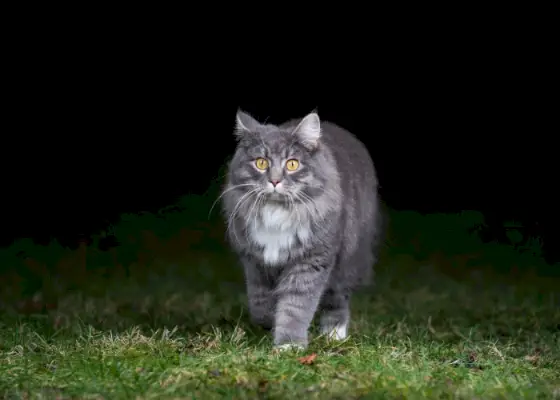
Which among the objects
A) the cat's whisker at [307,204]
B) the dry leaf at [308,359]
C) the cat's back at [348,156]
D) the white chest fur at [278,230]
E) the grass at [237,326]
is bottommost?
the grass at [237,326]

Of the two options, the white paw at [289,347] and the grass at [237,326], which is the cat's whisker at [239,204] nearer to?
the grass at [237,326]

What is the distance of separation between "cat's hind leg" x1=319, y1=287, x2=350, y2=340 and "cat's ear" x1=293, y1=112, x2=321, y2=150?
104cm

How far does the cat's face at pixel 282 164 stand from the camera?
18.6 feet

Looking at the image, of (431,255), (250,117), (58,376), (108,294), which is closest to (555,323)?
(431,255)

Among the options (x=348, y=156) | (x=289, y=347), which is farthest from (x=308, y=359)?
(x=348, y=156)

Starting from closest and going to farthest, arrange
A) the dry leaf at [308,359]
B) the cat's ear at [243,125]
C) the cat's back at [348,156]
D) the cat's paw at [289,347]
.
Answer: the dry leaf at [308,359] → the cat's paw at [289,347] → the cat's ear at [243,125] → the cat's back at [348,156]

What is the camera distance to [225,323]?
6.63 m

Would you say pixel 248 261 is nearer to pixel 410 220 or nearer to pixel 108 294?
pixel 108 294

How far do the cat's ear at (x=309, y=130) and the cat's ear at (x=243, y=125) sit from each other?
298 millimetres

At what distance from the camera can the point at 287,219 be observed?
18.8 feet

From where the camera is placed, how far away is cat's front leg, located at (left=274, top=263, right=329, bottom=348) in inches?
224

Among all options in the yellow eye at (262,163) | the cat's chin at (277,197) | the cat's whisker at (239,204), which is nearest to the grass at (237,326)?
the cat's whisker at (239,204)

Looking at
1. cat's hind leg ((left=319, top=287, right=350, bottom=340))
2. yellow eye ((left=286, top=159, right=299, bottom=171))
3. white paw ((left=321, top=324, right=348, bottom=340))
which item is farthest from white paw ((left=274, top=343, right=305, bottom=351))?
yellow eye ((left=286, top=159, right=299, bottom=171))

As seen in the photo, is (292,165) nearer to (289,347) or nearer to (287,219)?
(287,219)
